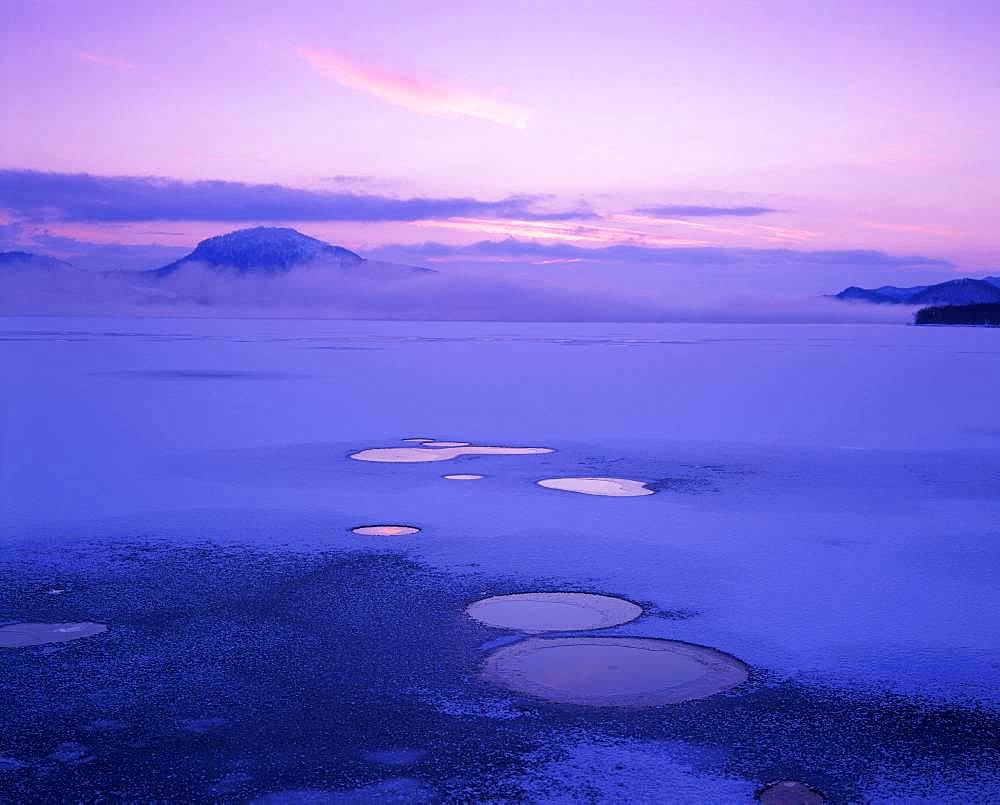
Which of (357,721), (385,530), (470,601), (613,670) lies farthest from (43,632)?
(385,530)

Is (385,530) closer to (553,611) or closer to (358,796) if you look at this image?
(553,611)

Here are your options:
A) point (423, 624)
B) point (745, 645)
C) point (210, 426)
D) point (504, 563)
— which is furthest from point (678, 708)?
point (210, 426)

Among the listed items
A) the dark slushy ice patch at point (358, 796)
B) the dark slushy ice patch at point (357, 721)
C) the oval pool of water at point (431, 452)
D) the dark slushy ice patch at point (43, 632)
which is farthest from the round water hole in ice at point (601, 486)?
the dark slushy ice patch at point (358, 796)

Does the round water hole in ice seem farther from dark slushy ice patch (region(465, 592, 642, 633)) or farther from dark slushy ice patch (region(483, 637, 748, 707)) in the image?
dark slushy ice patch (region(483, 637, 748, 707))

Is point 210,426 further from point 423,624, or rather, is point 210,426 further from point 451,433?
point 423,624

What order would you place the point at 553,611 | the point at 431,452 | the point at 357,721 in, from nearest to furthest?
the point at 357,721
the point at 553,611
the point at 431,452
